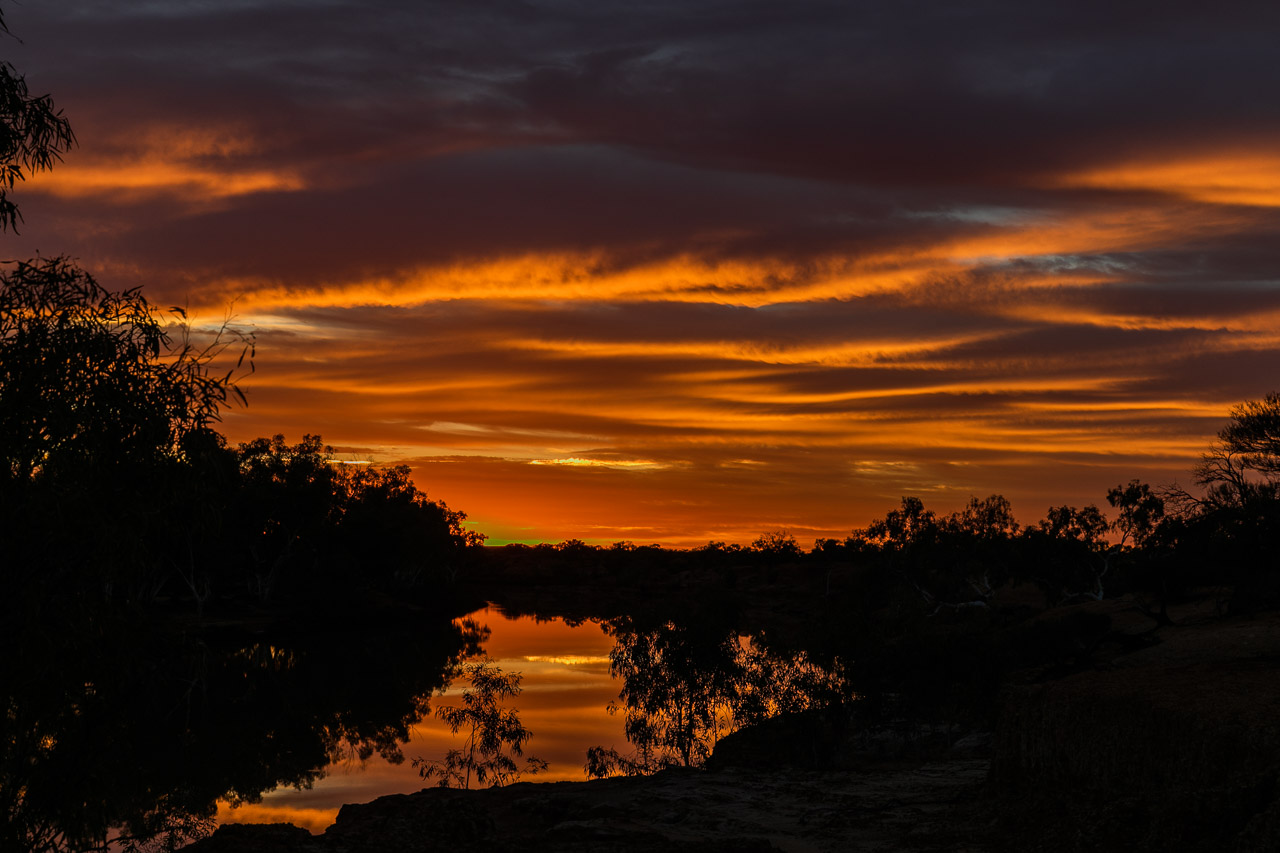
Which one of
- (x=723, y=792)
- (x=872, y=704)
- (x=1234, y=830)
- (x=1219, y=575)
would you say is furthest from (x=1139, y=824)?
Result: (x=1219, y=575)

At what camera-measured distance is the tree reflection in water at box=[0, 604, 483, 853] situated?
14.3m

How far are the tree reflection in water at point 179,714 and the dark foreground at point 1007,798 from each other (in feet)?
20.2

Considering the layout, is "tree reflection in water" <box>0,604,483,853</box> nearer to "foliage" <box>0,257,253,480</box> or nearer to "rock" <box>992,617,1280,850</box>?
"foliage" <box>0,257,253,480</box>

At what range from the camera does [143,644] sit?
51.4 feet

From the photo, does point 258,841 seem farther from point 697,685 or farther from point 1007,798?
point 697,685

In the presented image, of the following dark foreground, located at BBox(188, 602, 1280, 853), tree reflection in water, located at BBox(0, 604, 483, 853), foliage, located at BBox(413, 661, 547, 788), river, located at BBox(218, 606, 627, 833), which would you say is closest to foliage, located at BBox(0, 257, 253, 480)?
tree reflection in water, located at BBox(0, 604, 483, 853)

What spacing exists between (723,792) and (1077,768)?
39.7 ft

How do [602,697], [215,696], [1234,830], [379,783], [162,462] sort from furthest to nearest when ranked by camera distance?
[602,697], [215,696], [379,783], [162,462], [1234,830]

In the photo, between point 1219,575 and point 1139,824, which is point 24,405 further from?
point 1219,575

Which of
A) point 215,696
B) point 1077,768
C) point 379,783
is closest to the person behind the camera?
point 1077,768

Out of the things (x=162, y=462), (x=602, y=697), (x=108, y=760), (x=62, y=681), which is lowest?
(x=602, y=697)

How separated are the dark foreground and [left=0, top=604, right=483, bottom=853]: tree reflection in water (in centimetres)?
616

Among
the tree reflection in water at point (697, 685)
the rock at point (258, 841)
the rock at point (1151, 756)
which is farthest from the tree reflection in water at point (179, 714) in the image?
the rock at point (1151, 756)

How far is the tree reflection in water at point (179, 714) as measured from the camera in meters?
14.3
